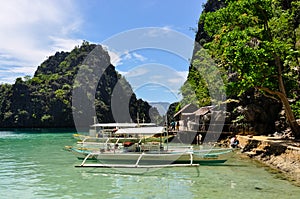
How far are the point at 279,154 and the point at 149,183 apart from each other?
783cm

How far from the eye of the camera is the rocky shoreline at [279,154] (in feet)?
41.7

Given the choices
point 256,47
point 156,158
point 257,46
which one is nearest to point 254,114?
point 257,46

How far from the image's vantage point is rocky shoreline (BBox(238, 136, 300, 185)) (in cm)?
1270

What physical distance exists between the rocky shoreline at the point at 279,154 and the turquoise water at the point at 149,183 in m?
0.71

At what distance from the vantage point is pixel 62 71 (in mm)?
85812

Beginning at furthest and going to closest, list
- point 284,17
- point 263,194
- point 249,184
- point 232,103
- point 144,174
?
point 232,103
point 284,17
point 144,174
point 249,184
point 263,194

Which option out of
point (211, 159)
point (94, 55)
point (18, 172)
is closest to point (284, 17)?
point (211, 159)

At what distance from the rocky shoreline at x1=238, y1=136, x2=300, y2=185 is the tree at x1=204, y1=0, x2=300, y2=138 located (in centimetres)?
223

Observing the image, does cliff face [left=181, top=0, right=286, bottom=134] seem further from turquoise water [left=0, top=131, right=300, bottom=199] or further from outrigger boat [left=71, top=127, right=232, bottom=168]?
outrigger boat [left=71, top=127, right=232, bottom=168]

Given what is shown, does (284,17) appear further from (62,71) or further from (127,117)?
(62,71)

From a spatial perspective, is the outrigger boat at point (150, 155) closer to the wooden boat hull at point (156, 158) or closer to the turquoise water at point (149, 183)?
the wooden boat hull at point (156, 158)

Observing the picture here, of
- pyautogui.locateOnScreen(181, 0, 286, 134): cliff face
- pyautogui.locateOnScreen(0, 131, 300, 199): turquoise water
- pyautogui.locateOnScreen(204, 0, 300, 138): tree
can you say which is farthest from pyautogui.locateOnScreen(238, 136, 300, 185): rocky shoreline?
pyautogui.locateOnScreen(181, 0, 286, 134): cliff face

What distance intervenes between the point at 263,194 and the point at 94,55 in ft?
247

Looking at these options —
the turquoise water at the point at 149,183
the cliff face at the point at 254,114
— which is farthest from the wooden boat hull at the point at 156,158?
the cliff face at the point at 254,114
